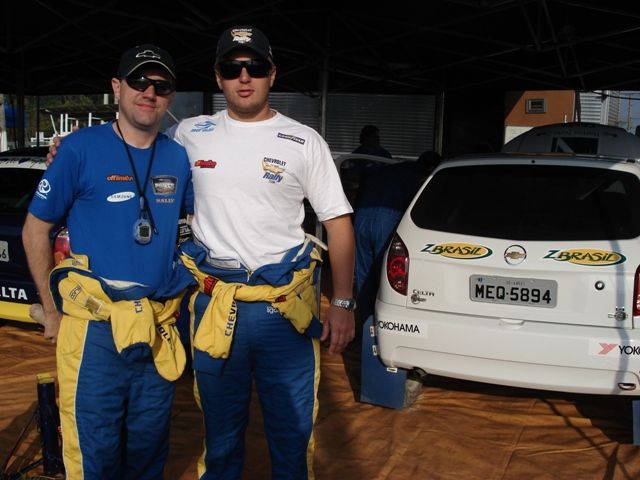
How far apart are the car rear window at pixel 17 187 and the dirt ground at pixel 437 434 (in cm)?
116

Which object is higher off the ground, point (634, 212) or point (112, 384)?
point (634, 212)

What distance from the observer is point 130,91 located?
251cm

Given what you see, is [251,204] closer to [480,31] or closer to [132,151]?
[132,151]

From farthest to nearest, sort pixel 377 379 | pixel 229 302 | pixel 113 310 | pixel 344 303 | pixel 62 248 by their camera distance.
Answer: pixel 62 248, pixel 377 379, pixel 344 303, pixel 229 302, pixel 113 310

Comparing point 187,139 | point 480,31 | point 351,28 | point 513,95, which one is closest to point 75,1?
point 351,28

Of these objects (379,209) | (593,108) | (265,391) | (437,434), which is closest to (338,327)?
(265,391)

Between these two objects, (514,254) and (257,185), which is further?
(514,254)

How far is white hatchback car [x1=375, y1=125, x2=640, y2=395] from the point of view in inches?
142

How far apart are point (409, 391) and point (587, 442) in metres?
1.09

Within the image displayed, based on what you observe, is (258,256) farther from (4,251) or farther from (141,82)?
(4,251)

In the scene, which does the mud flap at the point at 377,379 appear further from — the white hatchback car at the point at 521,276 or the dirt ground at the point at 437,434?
the white hatchback car at the point at 521,276

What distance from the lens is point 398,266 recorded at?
160 inches

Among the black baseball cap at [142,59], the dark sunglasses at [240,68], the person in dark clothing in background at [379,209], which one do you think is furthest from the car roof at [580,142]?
the black baseball cap at [142,59]

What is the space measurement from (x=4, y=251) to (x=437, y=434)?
3318mm
